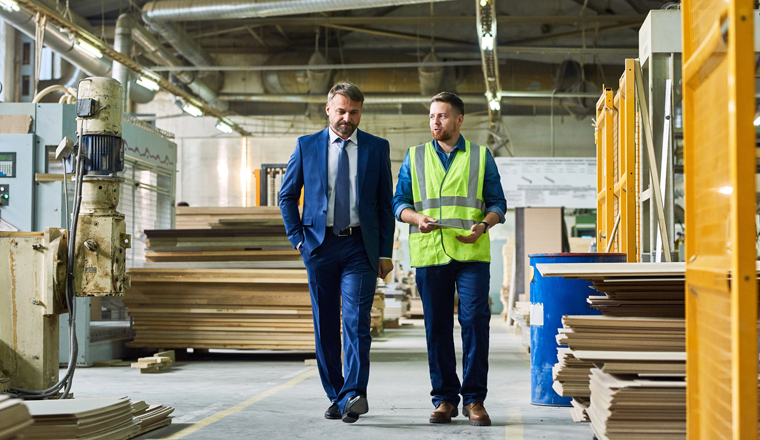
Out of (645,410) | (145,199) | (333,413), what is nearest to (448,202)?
(333,413)

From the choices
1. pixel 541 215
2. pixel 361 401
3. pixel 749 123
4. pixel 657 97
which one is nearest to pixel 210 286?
pixel 361 401

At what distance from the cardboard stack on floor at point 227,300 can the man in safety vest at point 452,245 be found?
11.5 ft

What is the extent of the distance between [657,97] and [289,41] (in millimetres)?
13643

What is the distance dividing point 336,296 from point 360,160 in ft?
2.65

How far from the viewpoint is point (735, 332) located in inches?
68.8

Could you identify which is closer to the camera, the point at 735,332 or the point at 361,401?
the point at 735,332

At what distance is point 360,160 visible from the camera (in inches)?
169

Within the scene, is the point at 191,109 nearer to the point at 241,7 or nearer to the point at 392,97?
the point at 241,7

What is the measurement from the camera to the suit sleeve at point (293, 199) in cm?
425

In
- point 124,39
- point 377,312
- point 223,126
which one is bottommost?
point 377,312

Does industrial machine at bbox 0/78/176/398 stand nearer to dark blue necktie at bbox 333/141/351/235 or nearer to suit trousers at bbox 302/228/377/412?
suit trousers at bbox 302/228/377/412

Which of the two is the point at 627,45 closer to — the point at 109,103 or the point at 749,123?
the point at 109,103

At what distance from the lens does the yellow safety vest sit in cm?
402

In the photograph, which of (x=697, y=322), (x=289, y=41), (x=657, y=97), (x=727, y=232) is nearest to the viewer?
(x=727, y=232)
